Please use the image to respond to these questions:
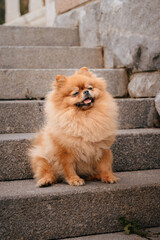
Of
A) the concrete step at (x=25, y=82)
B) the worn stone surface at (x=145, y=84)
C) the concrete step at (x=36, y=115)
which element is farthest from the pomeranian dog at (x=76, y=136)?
the worn stone surface at (x=145, y=84)

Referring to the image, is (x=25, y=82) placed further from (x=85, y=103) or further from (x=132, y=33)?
(x=132, y=33)

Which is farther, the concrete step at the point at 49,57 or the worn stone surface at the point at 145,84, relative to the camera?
the concrete step at the point at 49,57

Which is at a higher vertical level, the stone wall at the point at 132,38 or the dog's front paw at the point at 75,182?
the stone wall at the point at 132,38

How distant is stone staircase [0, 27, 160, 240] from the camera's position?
1.77 m

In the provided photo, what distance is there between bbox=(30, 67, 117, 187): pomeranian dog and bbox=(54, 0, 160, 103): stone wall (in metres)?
0.96

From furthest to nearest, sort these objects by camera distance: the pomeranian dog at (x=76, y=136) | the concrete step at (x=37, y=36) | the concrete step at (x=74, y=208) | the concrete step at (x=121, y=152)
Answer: the concrete step at (x=37, y=36)
the concrete step at (x=121, y=152)
the pomeranian dog at (x=76, y=136)
the concrete step at (x=74, y=208)

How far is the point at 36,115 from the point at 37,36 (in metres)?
1.78

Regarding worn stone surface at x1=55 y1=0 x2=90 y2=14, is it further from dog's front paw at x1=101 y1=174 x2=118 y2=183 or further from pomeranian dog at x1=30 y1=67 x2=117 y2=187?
A: dog's front paw at x1=101 y1=174 x2=118 y2=183

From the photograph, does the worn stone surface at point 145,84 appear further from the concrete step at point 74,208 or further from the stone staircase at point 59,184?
the concrete step at point 74,208

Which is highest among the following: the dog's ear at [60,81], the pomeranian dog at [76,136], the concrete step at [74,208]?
the dog's ear at [60,81]

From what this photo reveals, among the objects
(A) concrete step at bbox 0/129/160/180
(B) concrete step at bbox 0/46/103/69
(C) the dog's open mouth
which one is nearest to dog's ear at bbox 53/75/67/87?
(C) the dog's open mouth

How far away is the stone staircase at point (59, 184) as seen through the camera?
177 cm

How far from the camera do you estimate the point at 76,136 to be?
212 cm

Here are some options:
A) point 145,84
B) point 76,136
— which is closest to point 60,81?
point 76,136
